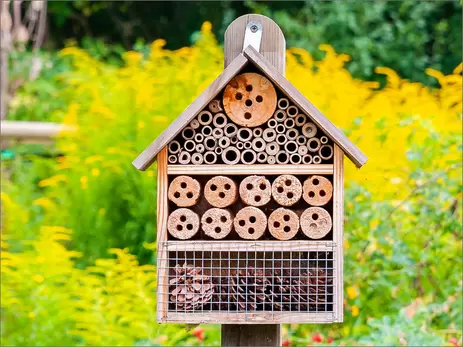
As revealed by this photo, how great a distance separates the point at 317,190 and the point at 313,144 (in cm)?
11

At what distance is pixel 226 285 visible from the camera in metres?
1.95

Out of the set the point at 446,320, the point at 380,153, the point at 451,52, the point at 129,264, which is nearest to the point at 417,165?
the point at 380,153

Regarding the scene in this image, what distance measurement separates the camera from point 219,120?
1946 millimetres

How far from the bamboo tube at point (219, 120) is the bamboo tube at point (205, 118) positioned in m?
0.01

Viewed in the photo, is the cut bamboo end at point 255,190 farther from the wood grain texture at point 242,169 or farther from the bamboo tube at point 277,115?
the bamboo tube at point 277,115

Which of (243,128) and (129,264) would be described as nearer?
(243,128)

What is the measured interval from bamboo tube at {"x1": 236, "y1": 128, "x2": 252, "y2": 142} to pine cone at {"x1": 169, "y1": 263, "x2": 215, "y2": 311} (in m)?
0.34

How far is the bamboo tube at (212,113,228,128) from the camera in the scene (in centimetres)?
194

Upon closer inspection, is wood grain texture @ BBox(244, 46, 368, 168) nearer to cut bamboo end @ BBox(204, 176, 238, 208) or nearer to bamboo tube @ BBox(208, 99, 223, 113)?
bamboo tube @ BBox(208, 99, 223, 113)

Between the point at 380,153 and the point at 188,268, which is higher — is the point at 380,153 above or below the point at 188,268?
above

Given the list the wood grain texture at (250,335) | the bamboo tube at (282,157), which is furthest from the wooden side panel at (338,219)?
the wood grain texture at (250,335)

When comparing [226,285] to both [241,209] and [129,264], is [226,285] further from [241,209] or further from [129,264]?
[129,264]

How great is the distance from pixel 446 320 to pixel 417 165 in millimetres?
764

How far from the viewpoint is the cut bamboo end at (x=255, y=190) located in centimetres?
193
